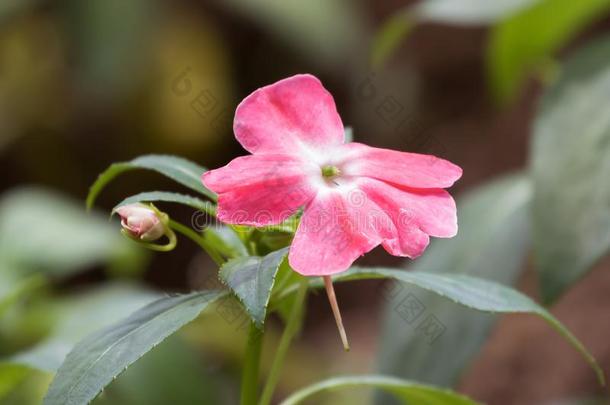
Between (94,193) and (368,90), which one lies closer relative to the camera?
(94,193)

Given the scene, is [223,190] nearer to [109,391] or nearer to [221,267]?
[221,267]

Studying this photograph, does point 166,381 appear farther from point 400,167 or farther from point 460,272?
point 400,167

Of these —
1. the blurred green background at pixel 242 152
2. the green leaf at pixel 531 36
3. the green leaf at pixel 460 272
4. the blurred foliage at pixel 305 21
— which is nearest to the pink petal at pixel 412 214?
the blurred green background at pixel 242 152

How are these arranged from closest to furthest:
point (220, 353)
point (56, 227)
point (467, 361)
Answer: point (467, 361)
point (56, 227)
point (220, 353)

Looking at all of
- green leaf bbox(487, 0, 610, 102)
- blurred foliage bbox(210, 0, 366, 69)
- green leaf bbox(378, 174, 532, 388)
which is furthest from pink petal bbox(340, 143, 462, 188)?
blurred foliage bbox(210, 0, 366, 69)

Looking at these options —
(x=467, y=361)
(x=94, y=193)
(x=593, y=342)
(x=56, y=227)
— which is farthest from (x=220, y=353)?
(x=94, y=193)

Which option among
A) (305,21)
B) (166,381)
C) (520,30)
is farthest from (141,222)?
(305,21)

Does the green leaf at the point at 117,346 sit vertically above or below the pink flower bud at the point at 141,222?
below

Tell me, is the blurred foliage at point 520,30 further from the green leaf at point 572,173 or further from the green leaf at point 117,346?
the green leaf at point 117,346
